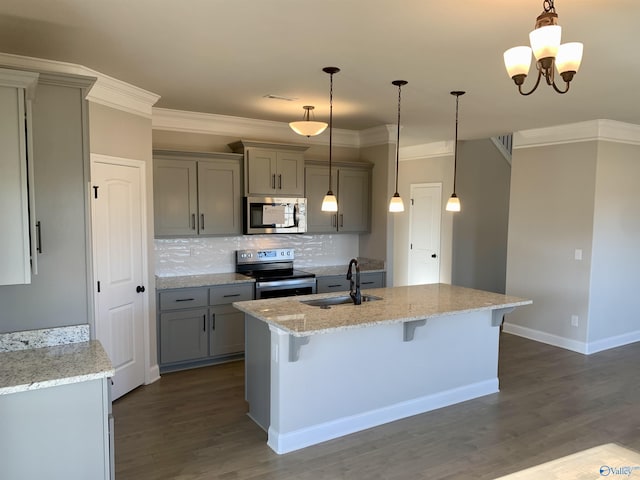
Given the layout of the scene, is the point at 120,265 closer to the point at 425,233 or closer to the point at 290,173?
the point at 290,173

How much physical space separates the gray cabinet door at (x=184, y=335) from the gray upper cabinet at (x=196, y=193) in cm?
83

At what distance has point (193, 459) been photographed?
2986 millimetres

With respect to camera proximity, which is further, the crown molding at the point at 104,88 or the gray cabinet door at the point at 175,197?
the gray cabinet door at the point at 175,197

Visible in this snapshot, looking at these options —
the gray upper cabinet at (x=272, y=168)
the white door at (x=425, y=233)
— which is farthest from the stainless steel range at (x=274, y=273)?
the white door at (x=425, y=233)

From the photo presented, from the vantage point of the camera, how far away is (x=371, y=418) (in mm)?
3443

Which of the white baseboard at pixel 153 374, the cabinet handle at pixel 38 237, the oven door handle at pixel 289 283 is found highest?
the cabinet handle at pixel 38 237

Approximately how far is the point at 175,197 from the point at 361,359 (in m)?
2.58

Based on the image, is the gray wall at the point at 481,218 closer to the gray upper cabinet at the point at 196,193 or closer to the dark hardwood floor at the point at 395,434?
the dark hardwood floor at the point at 395,434

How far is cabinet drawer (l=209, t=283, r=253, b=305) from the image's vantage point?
4695mm

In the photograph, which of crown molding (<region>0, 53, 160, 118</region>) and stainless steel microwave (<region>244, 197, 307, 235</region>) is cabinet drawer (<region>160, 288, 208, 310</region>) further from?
crown molding (<region>0, 53, 160, 118</region>)

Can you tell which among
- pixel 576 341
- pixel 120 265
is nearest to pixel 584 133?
pixel 576 341

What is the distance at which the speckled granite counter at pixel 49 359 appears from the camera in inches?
82.5

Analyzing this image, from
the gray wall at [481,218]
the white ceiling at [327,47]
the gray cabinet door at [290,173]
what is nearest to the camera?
the white ceiling at [327,47]

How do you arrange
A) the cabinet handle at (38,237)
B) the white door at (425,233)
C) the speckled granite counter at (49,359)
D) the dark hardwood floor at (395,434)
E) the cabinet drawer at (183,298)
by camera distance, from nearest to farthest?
the speckled granite counter at (49,359), the cabinet handle at (38,237), the dark hardwood floor at (395,434), the cabinet drawer at (183,298), the white door at (425,233)
